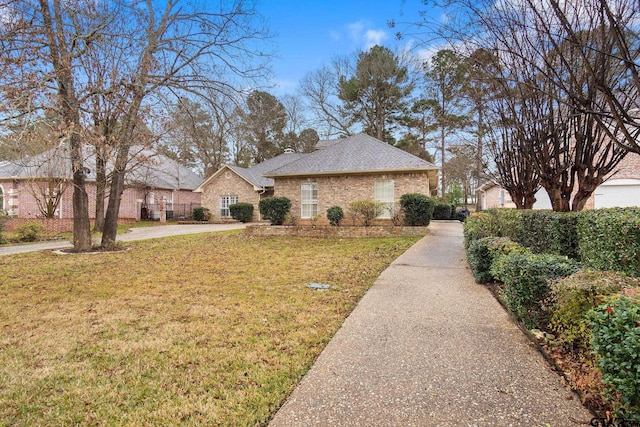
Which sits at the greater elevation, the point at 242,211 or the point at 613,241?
the point at 242,211

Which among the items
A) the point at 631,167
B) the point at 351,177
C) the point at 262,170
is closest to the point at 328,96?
the point at 262,170

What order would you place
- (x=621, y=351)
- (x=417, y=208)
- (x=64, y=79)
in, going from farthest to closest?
1. (x=417, y=208)
2. (x=64, y=79)
3. (x=621, y=351)

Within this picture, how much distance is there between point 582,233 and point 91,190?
2465 cm

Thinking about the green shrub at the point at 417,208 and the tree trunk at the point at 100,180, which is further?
the green shrub at the point at 417,208

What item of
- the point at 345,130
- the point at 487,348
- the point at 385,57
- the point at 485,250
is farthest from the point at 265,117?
the point at 487,348

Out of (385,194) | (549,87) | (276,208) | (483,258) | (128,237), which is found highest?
(549,87)

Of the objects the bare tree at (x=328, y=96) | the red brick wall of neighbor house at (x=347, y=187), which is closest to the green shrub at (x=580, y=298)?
the red brick wall of neighbor house at (x=347, y=187)

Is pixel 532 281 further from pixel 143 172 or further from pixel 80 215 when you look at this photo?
pixel 143 172

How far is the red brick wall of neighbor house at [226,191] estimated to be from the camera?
79.6 ft

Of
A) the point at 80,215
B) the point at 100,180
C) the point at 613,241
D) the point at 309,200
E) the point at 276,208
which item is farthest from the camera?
the point at 309,200

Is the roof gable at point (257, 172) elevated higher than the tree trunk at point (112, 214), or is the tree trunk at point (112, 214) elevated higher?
the roof gable at point (257, 172)

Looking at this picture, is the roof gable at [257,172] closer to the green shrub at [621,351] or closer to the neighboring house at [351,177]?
the neighboring house at [351,177]

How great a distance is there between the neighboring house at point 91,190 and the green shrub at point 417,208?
996 centimetres

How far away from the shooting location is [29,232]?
13781 mm
